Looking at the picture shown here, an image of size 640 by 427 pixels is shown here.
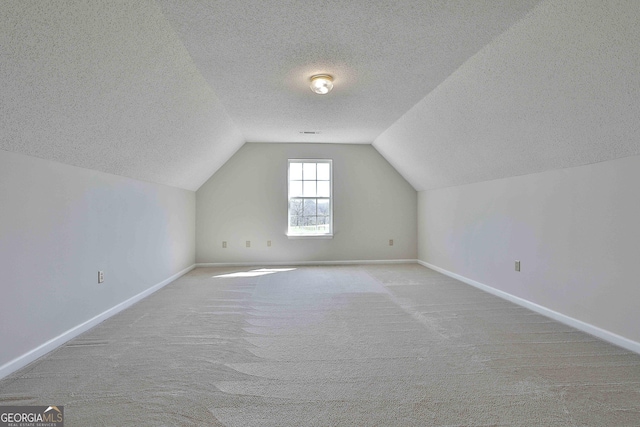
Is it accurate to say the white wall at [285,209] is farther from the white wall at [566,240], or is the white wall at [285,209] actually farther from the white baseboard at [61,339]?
the white baseboard at [61,339]

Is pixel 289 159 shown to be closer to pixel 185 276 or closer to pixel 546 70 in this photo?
pixel 185 276

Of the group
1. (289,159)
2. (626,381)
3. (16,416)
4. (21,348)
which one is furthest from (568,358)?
(289,159)

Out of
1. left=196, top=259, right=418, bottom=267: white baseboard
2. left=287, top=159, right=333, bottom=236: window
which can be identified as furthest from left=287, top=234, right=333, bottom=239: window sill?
left=196, top=259, right=418, bottom=267: white baseboard

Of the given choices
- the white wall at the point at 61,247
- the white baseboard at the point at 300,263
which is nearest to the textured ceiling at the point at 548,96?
the white baseboard at the point at 300,263

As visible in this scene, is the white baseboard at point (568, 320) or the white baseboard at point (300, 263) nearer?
the white baseboard at point (568, 320)

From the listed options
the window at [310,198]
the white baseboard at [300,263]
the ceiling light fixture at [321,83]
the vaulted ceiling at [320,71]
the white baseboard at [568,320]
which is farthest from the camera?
the window at [310,198]

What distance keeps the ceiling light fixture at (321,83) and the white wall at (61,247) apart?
2.11m

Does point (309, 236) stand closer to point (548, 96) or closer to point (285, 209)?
point (285, 209)

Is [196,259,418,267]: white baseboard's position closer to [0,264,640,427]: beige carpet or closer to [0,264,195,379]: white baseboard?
[0,264,195,379]: white baseboard

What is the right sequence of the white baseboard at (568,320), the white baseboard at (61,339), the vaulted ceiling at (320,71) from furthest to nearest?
the white baseboard at (568,320) → the white baseboard at (61,339) → the vaulted ceiling at (320,71)

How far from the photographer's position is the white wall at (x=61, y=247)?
6.52 ft

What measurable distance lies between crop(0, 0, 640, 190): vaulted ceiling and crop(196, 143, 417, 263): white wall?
2.08m

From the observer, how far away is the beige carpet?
1.60 m

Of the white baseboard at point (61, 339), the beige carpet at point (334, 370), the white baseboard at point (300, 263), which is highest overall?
the white baseboard at point (300, 263)
